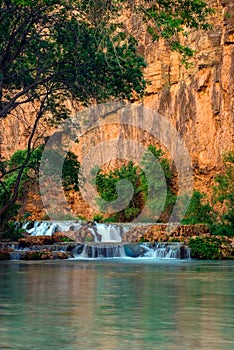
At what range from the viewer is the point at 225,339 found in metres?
8.74

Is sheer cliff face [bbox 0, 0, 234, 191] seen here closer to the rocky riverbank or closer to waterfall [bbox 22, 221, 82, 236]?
waterfall [bbox 22, 221, 82, 236]

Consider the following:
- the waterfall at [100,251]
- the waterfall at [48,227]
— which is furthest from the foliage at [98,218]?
the waterfall at [100,251]

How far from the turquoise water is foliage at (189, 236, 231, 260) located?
1161 centimetres

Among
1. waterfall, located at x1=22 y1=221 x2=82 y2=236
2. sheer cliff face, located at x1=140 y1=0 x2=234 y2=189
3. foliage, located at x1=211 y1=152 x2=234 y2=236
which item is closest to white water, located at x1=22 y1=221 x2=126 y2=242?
waterfall, located at x1=22 y1=221 x2=82 y2=236

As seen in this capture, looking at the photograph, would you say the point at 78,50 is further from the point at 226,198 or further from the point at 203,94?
the point at 203,94

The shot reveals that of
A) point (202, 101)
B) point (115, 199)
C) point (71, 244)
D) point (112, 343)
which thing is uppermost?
point (202, 101)

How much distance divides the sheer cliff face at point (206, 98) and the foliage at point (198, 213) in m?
5.94

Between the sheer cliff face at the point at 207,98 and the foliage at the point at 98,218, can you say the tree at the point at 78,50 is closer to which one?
the sheer cliff face at the point at 207,98

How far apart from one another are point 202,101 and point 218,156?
4150 millimetres

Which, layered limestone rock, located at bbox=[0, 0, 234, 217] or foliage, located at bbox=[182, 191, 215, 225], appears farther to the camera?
layered limestone rock, located at bbox=[0, 0, 234, 217]

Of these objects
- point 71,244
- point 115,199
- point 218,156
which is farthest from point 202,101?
point 71,244

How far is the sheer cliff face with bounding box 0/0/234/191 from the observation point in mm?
48719

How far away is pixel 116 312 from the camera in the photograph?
11.1 metres

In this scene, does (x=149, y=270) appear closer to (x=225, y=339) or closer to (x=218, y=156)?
(x=225, y=339)
